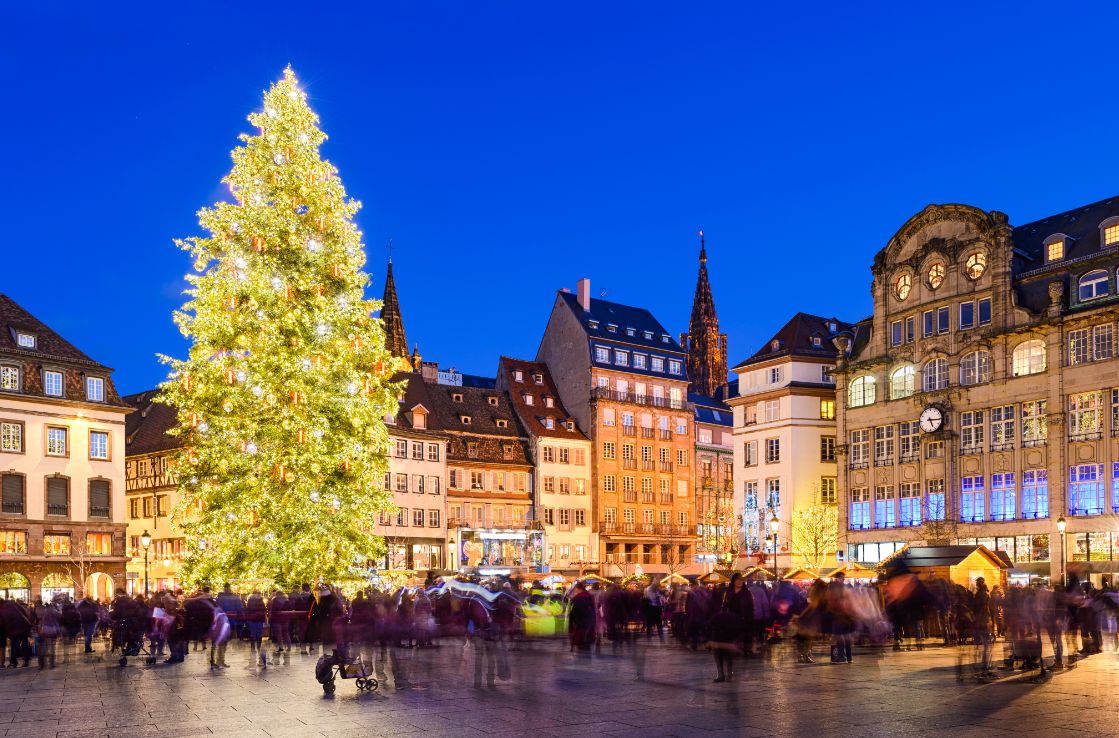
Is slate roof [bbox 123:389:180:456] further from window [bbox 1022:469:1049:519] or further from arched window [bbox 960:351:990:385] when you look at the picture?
window [bbox 1022:469:1049:519]

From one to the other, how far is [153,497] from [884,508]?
4497 cm

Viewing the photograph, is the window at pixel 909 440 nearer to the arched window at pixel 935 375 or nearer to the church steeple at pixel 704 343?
the arched window at pixel 935 375

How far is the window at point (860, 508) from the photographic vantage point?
224 ft

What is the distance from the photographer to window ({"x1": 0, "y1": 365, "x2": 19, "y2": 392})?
58.7 meters

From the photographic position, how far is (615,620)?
31.5 m

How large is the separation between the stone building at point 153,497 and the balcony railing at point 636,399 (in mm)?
30022

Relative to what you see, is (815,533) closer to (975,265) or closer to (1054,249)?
(975,265)

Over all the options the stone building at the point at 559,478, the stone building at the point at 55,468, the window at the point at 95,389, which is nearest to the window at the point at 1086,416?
the stone building at the point at 559,478

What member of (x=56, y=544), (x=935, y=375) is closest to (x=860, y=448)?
(x=935, y=375)

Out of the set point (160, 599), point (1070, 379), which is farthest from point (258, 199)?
point (1070, 379)

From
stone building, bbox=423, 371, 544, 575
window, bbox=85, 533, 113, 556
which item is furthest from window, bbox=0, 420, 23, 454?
stone building, bbox=423, 371, 544, 575

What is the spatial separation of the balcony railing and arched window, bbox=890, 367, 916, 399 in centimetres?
2817

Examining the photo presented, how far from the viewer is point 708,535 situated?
331 ft

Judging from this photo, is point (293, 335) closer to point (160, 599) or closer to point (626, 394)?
point (160, 599)
